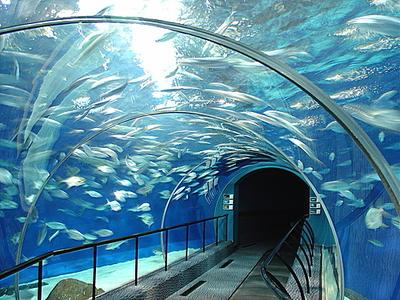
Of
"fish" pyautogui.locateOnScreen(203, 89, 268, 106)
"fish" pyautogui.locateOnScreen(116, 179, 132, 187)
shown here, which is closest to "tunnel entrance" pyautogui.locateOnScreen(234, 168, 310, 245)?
"fish" pyautogui.locateOnScreen(116, 179, 132, 187)

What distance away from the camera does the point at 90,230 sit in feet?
46.2

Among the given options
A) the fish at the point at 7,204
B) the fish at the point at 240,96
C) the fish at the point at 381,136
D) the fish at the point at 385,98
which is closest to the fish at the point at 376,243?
the fish at the point at 381,136

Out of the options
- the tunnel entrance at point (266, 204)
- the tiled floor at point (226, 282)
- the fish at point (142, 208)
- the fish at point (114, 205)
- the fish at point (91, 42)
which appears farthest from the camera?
the tunnel entrance at point (266, 204)

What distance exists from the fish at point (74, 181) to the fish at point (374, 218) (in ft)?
25.5

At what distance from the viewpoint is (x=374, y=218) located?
5.92m

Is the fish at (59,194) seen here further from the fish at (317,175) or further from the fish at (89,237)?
the fish at (317,175)

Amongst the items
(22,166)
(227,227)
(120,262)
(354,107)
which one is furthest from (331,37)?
(227,227)

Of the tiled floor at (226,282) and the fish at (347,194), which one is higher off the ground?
the fish at (347,194)

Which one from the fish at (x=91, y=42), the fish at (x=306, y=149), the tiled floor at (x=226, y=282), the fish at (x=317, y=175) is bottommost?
the tiled floor at (x=226, y=282)

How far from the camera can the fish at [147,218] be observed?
53.2 ft

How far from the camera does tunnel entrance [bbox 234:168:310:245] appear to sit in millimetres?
22953

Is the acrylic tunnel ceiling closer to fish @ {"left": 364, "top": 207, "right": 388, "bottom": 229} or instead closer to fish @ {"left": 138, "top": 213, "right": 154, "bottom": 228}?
fish @ {"left": 364, "top": 207, "right": 388, "bottom": 229}

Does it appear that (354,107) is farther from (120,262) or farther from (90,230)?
(120,262)

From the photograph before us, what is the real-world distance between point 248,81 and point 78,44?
8.62ft
